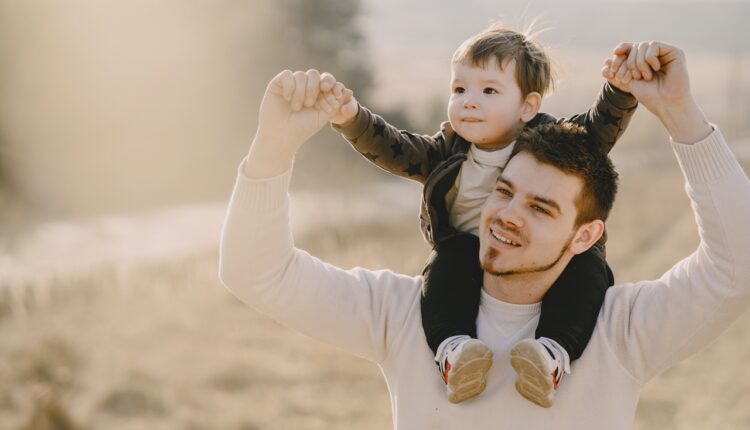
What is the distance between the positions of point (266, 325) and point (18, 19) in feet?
41.8

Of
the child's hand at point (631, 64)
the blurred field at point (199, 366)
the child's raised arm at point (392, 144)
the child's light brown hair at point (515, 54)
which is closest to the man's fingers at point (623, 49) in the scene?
the child's hand at point (631, 64)

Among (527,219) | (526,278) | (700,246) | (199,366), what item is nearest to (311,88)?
(527,219)

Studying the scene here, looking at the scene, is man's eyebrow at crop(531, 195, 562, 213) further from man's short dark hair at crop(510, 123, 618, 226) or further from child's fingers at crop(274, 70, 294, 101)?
child's fingers at crop(274, 70, 294, 101)

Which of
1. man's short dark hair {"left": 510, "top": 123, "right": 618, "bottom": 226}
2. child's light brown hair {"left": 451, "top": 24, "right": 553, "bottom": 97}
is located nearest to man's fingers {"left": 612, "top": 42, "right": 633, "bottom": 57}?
man's short dark hair {"left": 510, "top": 123, "right": 618, "bottom": 226}

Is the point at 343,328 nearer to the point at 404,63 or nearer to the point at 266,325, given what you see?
the point at 266,325

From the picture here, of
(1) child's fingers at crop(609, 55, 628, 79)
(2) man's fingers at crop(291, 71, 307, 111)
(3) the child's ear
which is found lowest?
(3) the child's ear

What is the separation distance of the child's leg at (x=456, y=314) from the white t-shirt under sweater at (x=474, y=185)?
0.06 m

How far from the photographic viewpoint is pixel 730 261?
7.31 ft

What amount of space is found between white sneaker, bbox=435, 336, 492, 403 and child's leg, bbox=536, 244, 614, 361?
192mm

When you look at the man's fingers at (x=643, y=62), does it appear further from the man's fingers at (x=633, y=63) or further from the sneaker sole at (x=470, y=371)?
the sneaker sole at (x=470, y=371)

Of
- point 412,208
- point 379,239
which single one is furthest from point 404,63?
point 379,239

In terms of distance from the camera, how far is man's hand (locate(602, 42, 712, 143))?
225 cm

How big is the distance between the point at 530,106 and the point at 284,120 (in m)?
0.76

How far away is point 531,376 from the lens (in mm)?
2234
